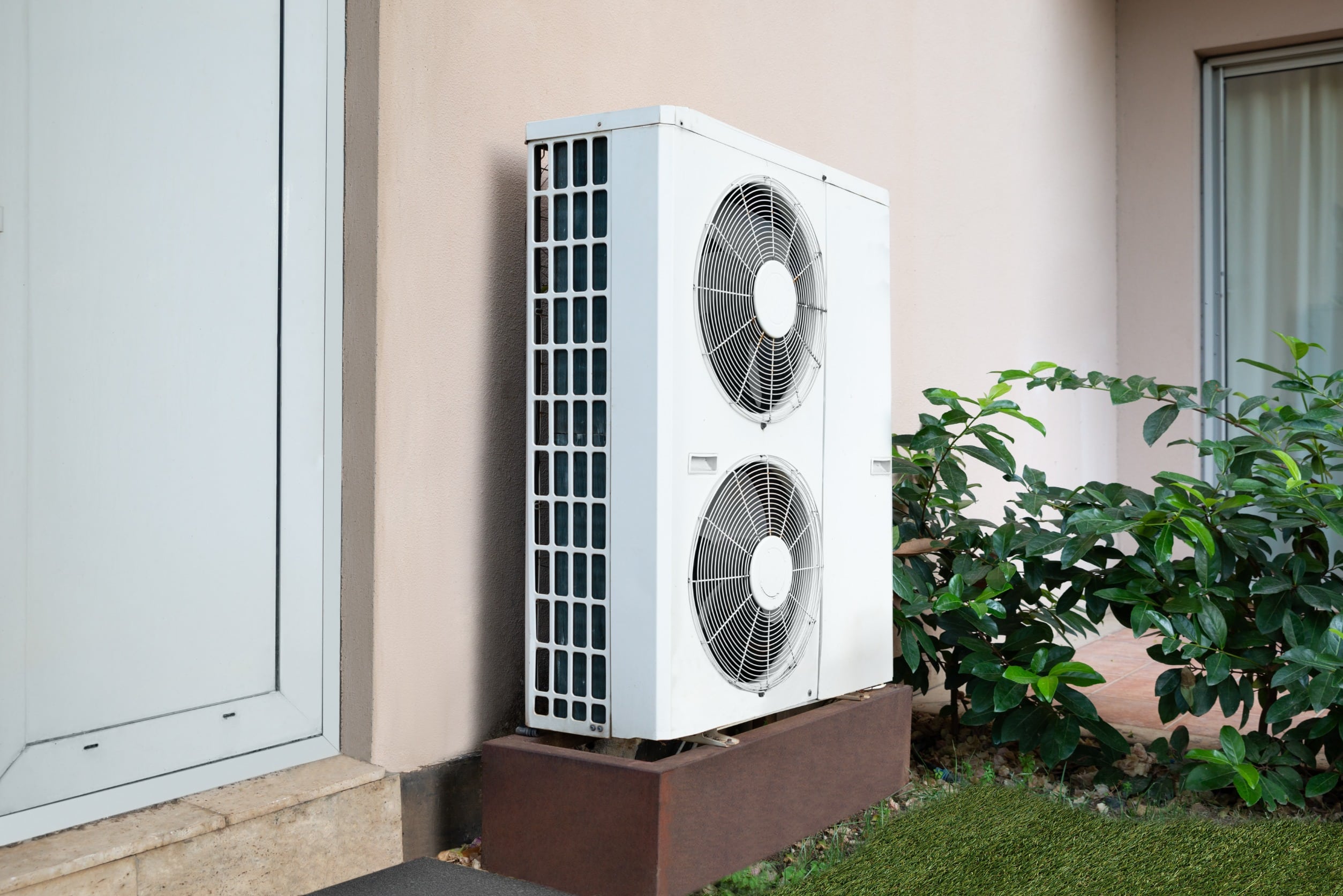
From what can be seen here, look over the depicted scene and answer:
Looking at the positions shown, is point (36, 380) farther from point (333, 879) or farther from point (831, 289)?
point (831, 289)

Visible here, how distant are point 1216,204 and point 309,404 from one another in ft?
13.8

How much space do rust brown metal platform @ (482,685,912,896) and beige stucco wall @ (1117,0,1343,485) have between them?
132 inches

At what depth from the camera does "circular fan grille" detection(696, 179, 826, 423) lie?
1.68 metres

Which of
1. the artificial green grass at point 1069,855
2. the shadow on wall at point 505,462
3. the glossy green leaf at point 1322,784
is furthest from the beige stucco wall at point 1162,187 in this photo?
the shadow on wall at point 505,462

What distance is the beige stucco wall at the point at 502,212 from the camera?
1.68 meters

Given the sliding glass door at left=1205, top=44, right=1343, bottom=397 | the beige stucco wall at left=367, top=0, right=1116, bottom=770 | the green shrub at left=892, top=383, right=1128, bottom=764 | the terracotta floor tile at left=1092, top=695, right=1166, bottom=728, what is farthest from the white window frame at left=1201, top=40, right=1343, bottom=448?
the green shrub at left=892, top=383, right=1128, bottom=764

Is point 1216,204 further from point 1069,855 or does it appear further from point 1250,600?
point 1069,855

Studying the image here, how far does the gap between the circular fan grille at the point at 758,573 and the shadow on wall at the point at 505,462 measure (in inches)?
14.5

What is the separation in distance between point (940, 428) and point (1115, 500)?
1.28 feet

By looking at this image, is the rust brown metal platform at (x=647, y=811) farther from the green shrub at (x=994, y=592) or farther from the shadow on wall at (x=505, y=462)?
the green shrub at (x=994, y=592)

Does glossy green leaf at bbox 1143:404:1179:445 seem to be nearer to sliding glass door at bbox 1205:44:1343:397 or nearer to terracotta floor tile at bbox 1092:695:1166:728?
terracotta floor tile at bbox 1092:695:1166:728

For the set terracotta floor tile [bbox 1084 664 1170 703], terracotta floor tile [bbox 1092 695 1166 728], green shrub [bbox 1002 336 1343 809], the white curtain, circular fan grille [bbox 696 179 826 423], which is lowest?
terracotta floor tile [bbox 1084 664 1170 703]

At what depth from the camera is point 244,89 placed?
5.22ft

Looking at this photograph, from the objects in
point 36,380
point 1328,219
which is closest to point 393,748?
point 36,380
